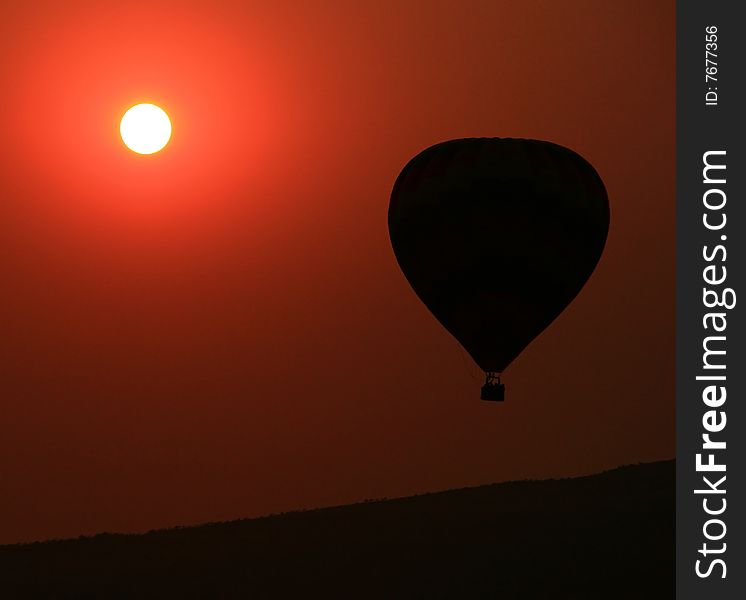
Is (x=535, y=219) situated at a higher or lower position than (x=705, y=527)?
higher

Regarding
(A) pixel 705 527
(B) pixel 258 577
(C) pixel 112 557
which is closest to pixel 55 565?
(C) pixel 112 557

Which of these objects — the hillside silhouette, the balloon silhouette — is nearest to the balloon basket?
the balloon silhouette

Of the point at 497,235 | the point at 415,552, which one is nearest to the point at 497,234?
the point at 497,235

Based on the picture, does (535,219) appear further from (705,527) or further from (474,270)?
(705,527)

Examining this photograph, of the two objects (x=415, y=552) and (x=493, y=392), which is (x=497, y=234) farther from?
(x=415, y=552)

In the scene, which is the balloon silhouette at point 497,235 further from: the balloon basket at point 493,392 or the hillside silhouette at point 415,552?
the hillside silhouette at point 415,552

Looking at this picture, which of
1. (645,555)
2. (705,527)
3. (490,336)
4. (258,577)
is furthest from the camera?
(258,577)

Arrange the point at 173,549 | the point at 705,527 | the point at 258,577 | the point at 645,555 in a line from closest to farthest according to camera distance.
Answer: the point at 705,527 → the point at 645,555 → the point at 258,577 → the point at 173,549
